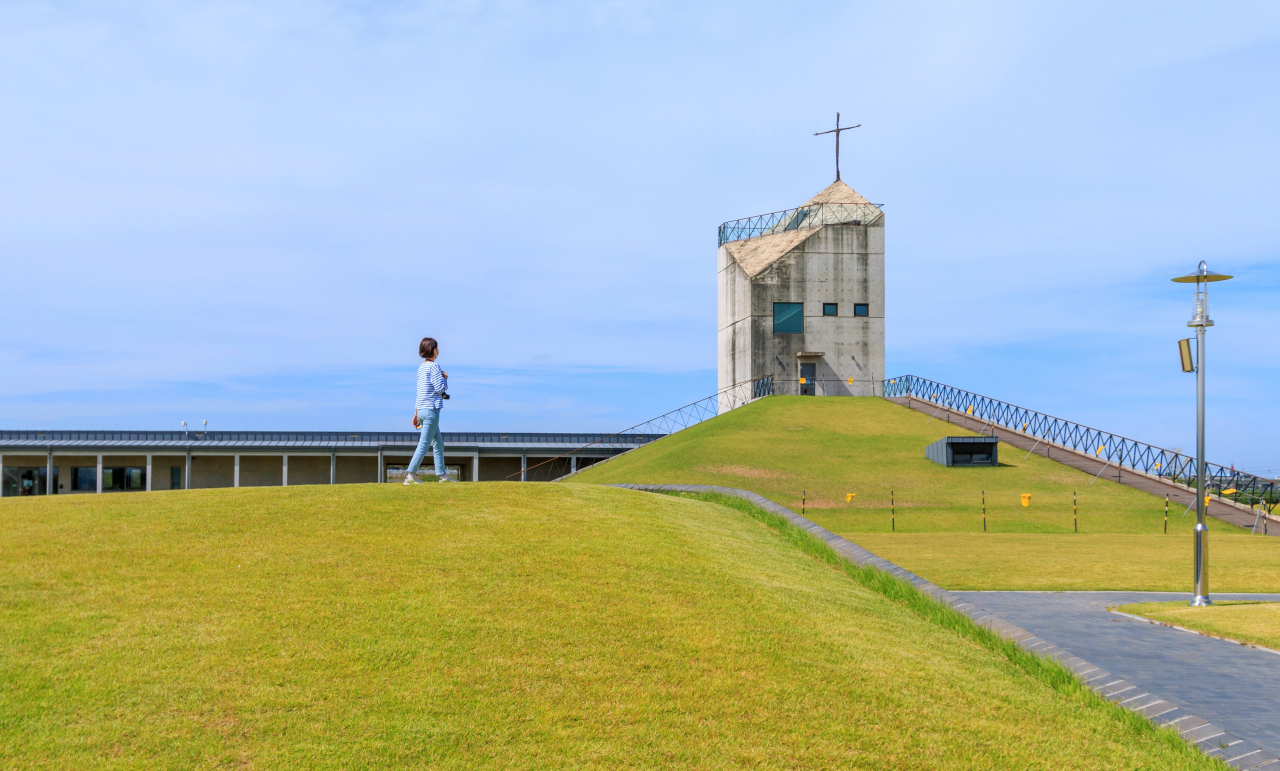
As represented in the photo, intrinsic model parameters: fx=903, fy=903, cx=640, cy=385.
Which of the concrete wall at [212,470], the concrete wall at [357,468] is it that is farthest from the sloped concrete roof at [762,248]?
the concrete wall at [212,470]

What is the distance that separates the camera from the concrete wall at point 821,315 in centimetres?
5325

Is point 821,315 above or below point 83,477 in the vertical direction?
above

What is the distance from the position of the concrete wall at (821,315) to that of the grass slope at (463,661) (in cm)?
4370

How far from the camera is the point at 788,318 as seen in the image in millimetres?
53469

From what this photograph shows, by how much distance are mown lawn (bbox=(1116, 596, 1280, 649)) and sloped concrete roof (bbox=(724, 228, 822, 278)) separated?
41433 mm

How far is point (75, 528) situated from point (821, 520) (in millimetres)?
20390

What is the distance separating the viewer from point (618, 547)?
987 centimetres

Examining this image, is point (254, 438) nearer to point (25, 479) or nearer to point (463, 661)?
point (25, 479)

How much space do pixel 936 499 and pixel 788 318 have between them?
82.0 ft

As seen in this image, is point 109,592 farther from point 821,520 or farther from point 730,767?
point 821,520

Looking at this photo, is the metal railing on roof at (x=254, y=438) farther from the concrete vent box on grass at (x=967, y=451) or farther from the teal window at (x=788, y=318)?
the concrete vent box on grass at (x=967, y=451)

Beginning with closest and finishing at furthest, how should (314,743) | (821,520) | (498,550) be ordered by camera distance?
(314,743)
(498,550)
(821,520)

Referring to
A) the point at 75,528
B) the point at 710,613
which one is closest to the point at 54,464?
the point at 75,528

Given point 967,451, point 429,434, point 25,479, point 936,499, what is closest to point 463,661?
point 429,434
